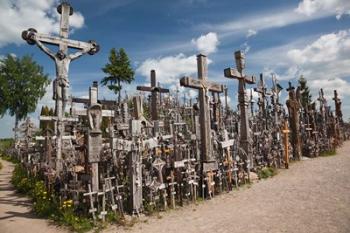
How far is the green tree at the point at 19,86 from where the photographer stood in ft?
115

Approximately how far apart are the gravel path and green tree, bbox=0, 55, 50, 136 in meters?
27.0

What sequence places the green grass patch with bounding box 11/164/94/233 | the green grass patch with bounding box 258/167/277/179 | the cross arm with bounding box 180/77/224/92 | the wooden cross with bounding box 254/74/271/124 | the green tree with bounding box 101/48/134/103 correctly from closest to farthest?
the green grass patch with bounding box 11/164/94/233, the cross arm with bounding box 180/77/224/92, the green grass patch with bounding box 258/167/277/179, the wooden cross with bounding box 254/74/271/124, the green tree with bounding box 101/48/134/103

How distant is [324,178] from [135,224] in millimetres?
6577

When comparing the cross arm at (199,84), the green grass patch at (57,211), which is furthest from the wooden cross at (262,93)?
the green grass patch at (57,211)

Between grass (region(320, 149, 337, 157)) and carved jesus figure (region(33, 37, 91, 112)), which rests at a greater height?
carved jesus figure (region(33, 37, 91, 112))

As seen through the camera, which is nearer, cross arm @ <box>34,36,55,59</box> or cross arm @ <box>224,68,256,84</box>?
cross arm @ <box>34,36,55,59</box>

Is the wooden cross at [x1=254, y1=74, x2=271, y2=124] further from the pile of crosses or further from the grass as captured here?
the grass

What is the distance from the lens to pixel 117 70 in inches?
1178

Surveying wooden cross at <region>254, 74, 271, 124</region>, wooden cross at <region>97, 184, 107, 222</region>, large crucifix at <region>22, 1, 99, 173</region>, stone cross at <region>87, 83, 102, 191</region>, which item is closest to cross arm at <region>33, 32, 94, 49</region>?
large crucifix at <region>22, 1, 99, 173</region>

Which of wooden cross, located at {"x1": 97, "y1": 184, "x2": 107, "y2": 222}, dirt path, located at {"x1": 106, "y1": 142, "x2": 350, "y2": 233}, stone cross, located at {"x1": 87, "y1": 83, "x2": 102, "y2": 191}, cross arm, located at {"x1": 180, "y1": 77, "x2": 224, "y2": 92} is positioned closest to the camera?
dirt path, located at {"x1": 106, "y1": 142, "x2": 350, "y2": 233}

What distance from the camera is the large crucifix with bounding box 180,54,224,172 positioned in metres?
9.91

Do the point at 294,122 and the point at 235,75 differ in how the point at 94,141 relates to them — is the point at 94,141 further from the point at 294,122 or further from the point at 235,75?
the point at 294,122

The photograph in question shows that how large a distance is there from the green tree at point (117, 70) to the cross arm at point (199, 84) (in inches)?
774

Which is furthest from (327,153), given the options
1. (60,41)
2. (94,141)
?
(60,41)
